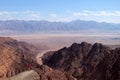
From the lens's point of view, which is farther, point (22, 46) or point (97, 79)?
point (22, 46)

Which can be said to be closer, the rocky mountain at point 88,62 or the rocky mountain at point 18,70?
the rocky mountain at point 18,70

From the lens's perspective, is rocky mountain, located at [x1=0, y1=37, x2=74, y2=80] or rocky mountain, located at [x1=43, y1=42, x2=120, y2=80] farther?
rocky mountain, located at [x1=43, y1=42, x2=120, y2=80]

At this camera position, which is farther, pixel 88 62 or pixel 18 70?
pixel 88 62

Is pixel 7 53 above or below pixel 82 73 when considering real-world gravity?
above

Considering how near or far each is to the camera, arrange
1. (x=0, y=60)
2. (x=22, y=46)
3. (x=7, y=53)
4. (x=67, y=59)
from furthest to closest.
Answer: (x=22, y=46) → (x=67, y=59) → (x=7, y=53) → (x=0, y=60)

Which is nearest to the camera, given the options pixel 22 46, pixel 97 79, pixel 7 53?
pixel 97 79

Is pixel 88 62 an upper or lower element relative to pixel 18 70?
upper

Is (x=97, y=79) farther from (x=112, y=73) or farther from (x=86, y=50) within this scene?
(x=86, y=50)

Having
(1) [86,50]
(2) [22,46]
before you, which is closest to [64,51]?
(1) [86,50]
